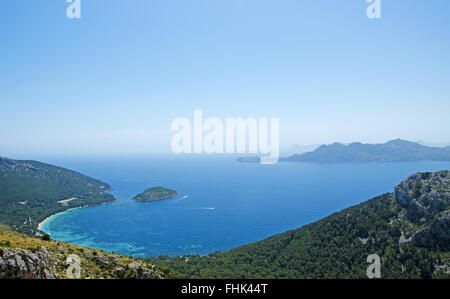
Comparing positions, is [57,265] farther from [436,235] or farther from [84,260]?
[436,235]

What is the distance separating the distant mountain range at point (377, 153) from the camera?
13795cm

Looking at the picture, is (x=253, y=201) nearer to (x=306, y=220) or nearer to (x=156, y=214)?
(x=306, y=220)

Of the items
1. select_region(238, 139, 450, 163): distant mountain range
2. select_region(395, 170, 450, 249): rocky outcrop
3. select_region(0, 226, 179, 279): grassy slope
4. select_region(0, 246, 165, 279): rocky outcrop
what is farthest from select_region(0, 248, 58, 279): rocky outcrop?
select_region(238, 139, 450, 163): distant mountain range

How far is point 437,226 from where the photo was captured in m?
18.1

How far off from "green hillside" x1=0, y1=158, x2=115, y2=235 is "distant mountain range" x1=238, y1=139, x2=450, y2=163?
112 m

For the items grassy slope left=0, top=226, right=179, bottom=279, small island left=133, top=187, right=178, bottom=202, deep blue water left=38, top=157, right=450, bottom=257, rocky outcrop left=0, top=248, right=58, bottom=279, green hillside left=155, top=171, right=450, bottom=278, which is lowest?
deep blue water left=38, top=157, right=450, bottom=257

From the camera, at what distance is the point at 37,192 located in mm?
58969

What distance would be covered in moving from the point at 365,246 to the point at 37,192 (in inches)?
2741

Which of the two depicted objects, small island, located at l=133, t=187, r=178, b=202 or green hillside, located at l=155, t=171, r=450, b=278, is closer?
green hillside, located at l=155, t=171, r=450, b=278

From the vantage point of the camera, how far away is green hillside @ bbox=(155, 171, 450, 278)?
17.5 meters

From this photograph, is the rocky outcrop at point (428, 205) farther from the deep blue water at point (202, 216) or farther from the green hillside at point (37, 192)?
the green hillside at point (37, 192)

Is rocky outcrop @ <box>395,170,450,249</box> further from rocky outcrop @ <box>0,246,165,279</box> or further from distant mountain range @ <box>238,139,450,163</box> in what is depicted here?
distant mountain range @ <box>238,139,450,163</box>

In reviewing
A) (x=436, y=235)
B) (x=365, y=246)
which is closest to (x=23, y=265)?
(x=365, y=246)
